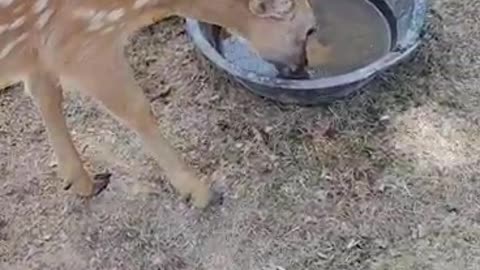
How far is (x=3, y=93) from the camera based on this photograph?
3.13m

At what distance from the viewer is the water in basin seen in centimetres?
298

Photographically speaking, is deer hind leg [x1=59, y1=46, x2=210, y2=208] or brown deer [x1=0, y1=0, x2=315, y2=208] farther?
deer hind leg [x1=59, y1=46, x2=210, y2=208]

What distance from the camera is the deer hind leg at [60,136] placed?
2664mm

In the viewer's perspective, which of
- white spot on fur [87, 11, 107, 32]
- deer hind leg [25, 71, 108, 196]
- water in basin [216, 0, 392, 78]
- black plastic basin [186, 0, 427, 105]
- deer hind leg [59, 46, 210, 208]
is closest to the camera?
white spot on fur [87, 11, 107, 32]

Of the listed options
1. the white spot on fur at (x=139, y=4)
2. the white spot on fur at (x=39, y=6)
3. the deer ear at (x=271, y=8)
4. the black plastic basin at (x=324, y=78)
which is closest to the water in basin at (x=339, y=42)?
the black plastic basin at (x=324, y=78)

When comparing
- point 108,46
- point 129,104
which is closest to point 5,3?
point 108,46

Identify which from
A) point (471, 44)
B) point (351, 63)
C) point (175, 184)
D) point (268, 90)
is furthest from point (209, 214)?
point (471, 44)

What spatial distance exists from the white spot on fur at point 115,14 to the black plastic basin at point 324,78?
48cm

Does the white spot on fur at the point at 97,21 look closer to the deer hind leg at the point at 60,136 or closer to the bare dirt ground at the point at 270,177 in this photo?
the deer hind leg at the point at 60,136

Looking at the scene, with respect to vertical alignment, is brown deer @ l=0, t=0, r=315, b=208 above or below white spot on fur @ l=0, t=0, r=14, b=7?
below

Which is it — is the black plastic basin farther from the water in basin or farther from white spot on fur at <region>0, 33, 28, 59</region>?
white spot on fur at <region>0, 33, 28, 59</region>

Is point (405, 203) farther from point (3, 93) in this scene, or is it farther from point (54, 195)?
point (3, 93)

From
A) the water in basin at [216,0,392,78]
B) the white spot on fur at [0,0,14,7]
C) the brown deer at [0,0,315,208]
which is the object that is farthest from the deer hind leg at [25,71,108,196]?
the water in basin at [216,0,392,78]

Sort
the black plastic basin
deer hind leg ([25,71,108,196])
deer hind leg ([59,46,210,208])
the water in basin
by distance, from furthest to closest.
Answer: the water in basin
the black plastic basin
deer hind leg ([25,71,108,196])
deer hind leg ([59,46,210,208])
